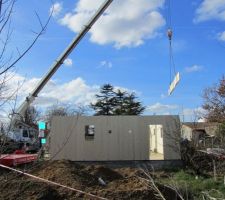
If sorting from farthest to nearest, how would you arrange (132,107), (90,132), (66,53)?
(132,107), (90,132), (66,53)

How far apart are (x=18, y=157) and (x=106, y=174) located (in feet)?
15.4

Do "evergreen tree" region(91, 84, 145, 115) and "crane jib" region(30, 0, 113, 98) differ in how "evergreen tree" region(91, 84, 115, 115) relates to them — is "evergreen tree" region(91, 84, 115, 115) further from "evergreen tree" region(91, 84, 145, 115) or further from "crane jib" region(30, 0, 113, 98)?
"crane jib" region(30, 0, 113, 98)

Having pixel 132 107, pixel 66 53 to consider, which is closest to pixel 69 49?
pixel 66 53

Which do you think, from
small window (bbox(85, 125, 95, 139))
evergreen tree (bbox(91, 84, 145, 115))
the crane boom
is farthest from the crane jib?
evergreen tree (bbox(91, 84, 145, 115))

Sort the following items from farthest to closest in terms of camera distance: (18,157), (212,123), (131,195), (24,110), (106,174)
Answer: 1. (212,123)
2. (24,110)
3. (18,157)
4. (106,174)
5. (131,195)

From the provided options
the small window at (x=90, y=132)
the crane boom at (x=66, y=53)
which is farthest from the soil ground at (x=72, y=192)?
the small window at (x=90, y=132)

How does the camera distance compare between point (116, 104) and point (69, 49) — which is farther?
point (116, 104)

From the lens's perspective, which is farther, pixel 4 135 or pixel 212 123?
pixel 212 123

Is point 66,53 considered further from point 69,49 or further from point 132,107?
point 132,107

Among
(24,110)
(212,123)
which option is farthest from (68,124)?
(212,123)

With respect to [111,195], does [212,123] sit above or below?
above

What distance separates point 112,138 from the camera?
1232 inches

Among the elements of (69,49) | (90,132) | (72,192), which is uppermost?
(69,49)

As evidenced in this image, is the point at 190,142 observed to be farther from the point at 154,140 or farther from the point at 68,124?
the point at 154,140
